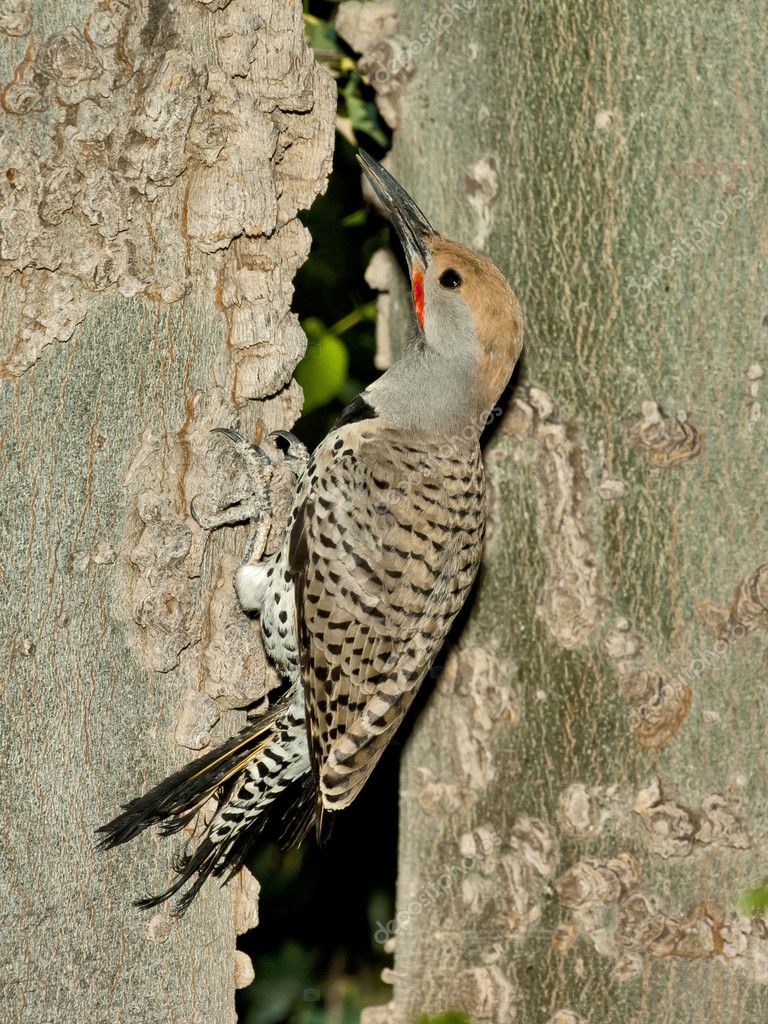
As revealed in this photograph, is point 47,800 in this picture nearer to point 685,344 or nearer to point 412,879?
point 412,879

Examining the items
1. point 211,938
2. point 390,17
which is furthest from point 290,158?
point 211,938

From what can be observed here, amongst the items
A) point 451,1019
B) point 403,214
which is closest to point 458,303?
point 403,214

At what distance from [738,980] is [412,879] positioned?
897mm

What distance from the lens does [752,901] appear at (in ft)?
9.30

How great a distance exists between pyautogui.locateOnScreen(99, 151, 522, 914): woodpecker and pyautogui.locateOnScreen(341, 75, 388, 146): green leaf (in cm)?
44

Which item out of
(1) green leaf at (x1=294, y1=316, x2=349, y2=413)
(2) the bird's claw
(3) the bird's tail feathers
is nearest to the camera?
(3) the bird's tail feathers

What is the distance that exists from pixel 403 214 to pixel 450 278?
0.77 feet

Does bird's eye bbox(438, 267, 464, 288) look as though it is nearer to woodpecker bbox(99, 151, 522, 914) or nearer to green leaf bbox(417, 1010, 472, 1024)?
woodpecker bbox(99, 151, 522, 914)

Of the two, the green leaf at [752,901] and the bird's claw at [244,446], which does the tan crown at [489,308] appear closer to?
the bird's claw at [244,446]

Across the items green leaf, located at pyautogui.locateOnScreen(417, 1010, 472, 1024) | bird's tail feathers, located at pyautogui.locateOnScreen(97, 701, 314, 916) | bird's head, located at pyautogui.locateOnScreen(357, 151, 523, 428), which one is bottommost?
green leaf, located at pyautogui.locateOnScreen(417, 1010, 472, 1024)

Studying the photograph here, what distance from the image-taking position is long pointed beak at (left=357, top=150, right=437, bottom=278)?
9.81 feet

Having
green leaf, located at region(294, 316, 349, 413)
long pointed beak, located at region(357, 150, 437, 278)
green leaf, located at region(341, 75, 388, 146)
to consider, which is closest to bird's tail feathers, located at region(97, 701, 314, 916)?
green leaf, located at region(294, 316, 349, 413)

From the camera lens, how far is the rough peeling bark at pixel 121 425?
227 centimetres

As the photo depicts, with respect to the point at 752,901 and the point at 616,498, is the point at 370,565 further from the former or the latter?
the point at 752,901
